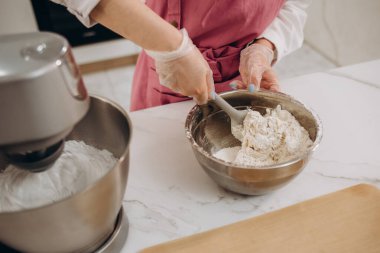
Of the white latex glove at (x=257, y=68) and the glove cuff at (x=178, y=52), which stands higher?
the glove cuff at (x=178, y=52)

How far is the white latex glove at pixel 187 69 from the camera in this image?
0.70 m

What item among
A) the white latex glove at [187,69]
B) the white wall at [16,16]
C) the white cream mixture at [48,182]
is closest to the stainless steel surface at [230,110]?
the white latex glove at [187,69]

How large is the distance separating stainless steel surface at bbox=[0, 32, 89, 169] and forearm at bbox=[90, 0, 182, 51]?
28 centimetres

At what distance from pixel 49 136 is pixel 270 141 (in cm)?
41

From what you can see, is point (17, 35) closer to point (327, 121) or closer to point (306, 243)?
point (306, 243)

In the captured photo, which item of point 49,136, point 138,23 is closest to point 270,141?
point 138,23

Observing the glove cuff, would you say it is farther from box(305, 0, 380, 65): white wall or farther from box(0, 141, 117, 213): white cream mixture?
box(305, 0, 380, 65): white wall

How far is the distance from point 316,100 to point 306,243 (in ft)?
1.34

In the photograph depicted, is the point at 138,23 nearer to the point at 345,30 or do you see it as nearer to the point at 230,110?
the point at 230,110

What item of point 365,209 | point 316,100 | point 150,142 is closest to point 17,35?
point 150,142

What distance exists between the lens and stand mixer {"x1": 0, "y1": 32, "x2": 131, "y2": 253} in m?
0.34

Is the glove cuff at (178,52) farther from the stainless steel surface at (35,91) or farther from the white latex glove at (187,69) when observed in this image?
the stainless steel surface at (35,91)

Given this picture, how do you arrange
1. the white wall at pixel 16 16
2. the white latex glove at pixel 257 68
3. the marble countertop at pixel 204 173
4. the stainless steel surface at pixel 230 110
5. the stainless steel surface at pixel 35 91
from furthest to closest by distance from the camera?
the white wall at pixel 16 16 → the white latex glove at pixel 257 68 → the stainless steel surface at pixel 230 110 → the marble countertop at pixel 204 173 → the stainless steel surface at pixel 35 91

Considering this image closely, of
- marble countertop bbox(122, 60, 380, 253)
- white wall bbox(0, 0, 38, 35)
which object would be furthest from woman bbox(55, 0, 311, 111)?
white wall bbox(0, 0, 38, 35)
